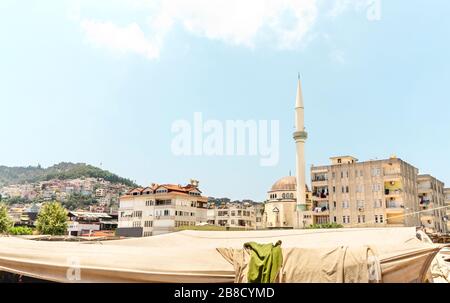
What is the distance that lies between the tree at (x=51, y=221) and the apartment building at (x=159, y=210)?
9024mm

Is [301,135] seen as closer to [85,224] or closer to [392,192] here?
[392,192]

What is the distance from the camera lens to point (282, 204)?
226 ft

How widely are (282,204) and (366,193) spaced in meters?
18.9

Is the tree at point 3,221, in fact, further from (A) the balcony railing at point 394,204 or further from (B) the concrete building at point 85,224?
(A) the balcony railing at point 394,204

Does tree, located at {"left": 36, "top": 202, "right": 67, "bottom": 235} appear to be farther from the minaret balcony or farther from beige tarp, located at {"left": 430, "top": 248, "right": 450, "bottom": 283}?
beige tarp, located at {"left": 430, "top": 248, "right": 450, "bottom": 283}

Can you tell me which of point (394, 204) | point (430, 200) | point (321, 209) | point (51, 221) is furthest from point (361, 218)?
point (51, 221)

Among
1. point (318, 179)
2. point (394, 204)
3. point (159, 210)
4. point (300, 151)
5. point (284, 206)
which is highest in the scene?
point (300, 151)

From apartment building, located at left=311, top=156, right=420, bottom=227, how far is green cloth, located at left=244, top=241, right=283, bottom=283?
44.7m

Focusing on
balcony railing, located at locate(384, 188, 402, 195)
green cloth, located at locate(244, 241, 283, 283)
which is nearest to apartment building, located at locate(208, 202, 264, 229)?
balcony railing, located at locate(384, 188, 402, 195)

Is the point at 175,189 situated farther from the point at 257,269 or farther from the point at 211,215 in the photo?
the point at 257,269

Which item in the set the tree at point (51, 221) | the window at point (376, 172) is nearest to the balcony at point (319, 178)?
the window at point (376, 172)
